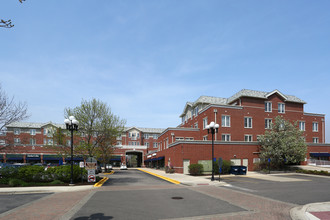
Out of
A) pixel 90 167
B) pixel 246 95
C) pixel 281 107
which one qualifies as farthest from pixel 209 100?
pixel 90 167

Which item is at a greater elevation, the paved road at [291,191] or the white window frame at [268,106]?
the white window frame at [268,106]

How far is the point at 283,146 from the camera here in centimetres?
3322

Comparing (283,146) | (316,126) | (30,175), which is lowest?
(30,175)

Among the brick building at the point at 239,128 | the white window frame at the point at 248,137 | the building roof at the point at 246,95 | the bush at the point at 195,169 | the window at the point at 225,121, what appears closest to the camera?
the bush at the point at 195,169

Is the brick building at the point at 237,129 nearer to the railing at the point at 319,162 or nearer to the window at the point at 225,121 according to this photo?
the window at the point at 225,121

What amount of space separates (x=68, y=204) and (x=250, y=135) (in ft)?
115

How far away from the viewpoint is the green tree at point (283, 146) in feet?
110

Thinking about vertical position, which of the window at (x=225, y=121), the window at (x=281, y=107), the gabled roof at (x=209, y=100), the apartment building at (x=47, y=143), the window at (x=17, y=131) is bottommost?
the apartment building at (x=47, y=143)

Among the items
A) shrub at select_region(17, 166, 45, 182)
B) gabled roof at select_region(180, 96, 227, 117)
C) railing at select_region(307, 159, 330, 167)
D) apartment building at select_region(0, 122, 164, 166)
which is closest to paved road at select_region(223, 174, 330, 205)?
shrub at select_region(17, 166, 45, 182)

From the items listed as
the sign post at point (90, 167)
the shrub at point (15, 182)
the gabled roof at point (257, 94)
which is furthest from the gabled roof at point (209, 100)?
the shrub at point (15, 182)

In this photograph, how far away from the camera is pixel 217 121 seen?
126 feet

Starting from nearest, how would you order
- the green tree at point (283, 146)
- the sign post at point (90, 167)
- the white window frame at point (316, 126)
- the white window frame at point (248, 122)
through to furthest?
the sign post at point (90, 167) → the green tree at point (283, 146) → the white window frame at point (248, 122) → the white window frame at point (316, 126)

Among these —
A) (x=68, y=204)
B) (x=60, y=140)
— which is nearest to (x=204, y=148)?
(x=60, y=140)

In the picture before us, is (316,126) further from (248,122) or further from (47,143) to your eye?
(47,143)
